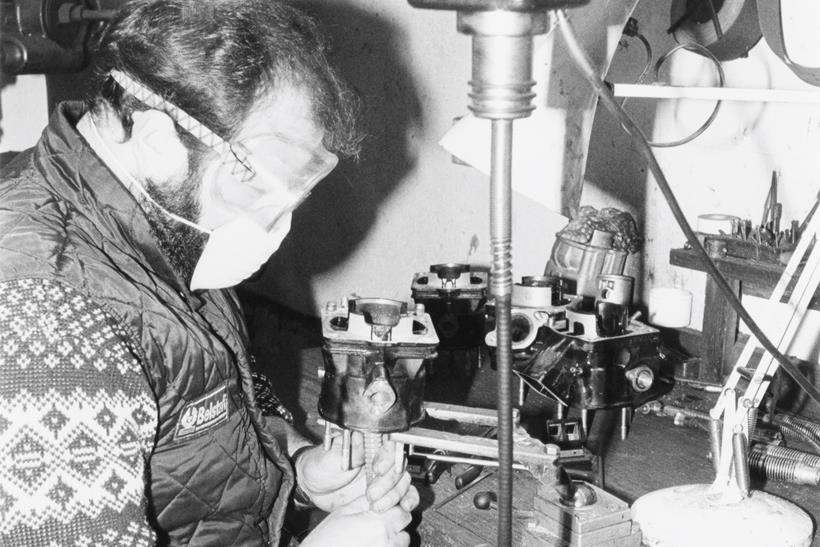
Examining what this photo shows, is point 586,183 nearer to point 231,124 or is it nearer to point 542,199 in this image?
point 231,124

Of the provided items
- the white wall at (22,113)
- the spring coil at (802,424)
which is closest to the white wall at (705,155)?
the spring coil at (802,424)

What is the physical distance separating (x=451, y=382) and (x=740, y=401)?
74cm

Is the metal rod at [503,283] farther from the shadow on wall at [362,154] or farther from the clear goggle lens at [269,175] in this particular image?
the shadow on wall at [362,154]

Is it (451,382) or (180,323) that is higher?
(180,323)

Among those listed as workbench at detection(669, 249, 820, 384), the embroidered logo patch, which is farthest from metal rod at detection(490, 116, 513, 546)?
workbench at detection(669, 249, 820, 384)

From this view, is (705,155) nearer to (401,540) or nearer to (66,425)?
(401,540)

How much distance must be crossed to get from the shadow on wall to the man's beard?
48.1 inches

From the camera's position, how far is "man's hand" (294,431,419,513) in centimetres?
115

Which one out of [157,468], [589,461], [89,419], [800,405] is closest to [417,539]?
[589,461]

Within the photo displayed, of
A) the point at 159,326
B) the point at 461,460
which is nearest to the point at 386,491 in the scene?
the point at 461,460

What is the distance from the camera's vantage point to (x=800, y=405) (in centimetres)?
157

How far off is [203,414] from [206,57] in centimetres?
42

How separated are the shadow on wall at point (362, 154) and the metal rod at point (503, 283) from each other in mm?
1793

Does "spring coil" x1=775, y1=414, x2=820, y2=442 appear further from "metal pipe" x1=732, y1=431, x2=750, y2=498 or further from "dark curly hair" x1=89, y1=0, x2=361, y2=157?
"dark curly hair" x1=89, y1=0, x2=361, y2=157
